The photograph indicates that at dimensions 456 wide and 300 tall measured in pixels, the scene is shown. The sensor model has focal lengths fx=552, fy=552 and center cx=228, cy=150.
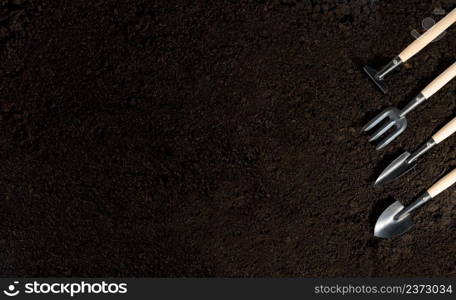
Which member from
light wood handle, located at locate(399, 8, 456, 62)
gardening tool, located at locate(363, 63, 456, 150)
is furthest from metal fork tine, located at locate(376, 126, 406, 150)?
light wood handle, located at locate(399, 8, 456, 62)

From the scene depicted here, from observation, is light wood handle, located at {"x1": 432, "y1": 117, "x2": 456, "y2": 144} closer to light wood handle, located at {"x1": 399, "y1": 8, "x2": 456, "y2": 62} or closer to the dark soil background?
the dark soil background

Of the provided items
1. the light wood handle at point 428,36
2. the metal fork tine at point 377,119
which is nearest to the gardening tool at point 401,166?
the metal fork tine at point 377,119

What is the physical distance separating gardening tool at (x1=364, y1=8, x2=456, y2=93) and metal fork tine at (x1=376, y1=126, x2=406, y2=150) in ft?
0.48

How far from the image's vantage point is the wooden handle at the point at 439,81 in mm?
1771

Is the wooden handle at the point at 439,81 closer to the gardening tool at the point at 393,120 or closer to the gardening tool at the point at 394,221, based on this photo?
the gardening tool at the point at 393,120

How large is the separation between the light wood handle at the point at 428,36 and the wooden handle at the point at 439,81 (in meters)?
0.11

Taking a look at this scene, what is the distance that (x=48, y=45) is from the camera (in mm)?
1962

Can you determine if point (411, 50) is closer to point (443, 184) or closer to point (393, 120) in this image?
point (393, 120)

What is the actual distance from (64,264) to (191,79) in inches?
30.8

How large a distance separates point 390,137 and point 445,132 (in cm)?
18

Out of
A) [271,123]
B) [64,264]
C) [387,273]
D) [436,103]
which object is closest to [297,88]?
[271,123]

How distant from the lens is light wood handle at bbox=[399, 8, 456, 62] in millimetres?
1771

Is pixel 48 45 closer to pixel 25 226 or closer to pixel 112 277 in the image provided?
pixel 25 226

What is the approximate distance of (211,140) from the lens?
1.94 metres
